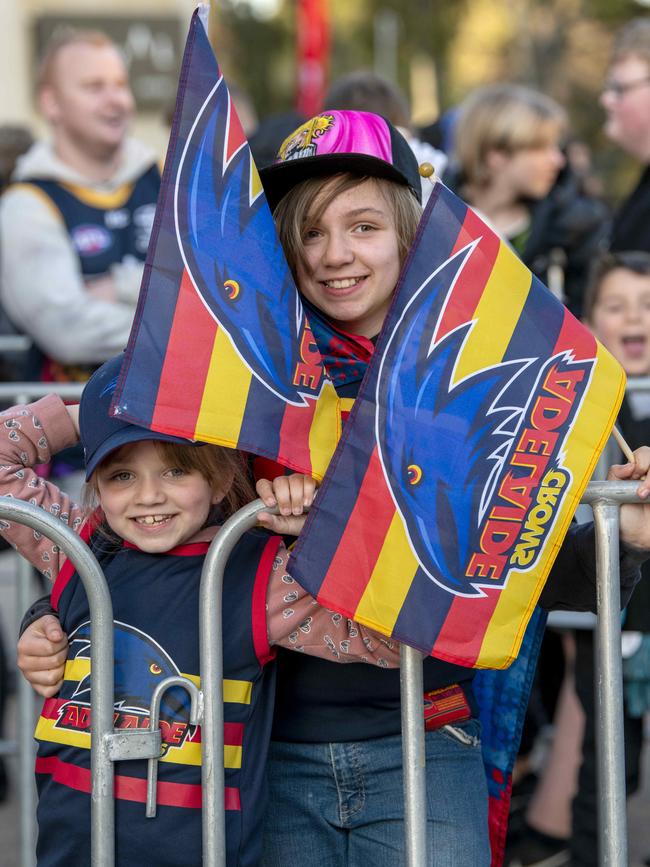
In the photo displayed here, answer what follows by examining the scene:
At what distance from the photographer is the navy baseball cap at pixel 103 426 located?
243cm

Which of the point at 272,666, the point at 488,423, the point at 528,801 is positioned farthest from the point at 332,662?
the point at 528,801

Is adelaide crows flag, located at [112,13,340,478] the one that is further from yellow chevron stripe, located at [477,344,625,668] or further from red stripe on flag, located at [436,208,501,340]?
yellow chevron stripe, located at [477,344,625,668]

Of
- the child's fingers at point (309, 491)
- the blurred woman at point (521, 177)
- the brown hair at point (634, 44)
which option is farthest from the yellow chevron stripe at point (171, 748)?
the brown hair at point (634, 44)

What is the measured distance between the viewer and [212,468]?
101 inches

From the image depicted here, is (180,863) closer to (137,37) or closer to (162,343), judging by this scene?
(162,343)

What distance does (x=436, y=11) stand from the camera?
38.1 meters

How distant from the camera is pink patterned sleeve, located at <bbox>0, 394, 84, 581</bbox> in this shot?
8.64ft

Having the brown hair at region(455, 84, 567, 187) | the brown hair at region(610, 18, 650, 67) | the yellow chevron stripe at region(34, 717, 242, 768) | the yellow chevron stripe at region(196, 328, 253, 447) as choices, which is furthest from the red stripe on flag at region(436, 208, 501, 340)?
the brown hair at region(610, 18, 650, 67)

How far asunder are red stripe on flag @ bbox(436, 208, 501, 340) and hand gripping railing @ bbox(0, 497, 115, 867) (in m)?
0.72

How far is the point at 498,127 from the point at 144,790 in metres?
3.69

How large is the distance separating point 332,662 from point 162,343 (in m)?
0.69

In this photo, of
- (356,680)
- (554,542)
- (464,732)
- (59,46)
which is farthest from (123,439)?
(59,46)

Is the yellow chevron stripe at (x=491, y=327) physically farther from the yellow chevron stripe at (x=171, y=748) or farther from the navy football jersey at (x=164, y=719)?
the yellow chevron stripe at (x=171, y=748)

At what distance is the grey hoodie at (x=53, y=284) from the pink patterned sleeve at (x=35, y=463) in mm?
1837
